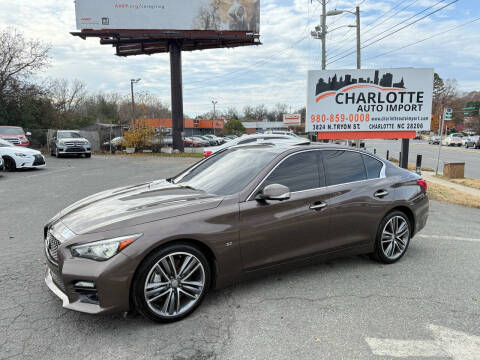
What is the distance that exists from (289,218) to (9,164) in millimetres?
14242

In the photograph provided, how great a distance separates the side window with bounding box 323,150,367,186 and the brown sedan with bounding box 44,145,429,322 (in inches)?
0.6

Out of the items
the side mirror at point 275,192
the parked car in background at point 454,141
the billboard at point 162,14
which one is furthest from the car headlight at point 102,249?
the parked car in background at point 454,141

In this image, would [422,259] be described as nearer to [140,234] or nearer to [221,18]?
[140,234]

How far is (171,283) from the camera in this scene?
2980mm

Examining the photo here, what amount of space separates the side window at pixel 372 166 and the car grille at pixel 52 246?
3581 mm

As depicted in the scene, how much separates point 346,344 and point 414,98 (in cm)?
1006

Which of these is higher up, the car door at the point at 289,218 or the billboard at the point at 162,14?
the billboard at the point at 162,14

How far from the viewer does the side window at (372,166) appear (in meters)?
4.38

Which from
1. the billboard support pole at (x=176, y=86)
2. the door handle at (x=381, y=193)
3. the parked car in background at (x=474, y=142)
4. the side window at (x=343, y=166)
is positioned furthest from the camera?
the parked car in background at (x=474, y=142)

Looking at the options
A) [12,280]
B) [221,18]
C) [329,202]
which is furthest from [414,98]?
[221,18]

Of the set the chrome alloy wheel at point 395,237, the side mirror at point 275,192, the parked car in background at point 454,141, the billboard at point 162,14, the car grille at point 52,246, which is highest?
the billboard at point 162,14

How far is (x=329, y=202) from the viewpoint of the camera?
3.84 meters

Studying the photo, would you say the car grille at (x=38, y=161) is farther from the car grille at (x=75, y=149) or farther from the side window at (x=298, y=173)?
the side window at (x=298, y=173)

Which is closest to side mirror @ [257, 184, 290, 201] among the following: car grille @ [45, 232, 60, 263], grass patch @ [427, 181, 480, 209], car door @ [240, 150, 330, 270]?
car door @ [240, 150, 330, 270]
